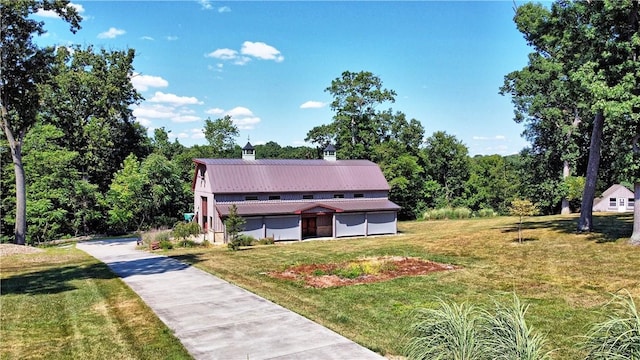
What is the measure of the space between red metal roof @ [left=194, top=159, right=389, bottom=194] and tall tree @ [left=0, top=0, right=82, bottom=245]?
12.3 m

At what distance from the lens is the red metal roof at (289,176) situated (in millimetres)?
34188

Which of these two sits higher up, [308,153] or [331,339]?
[308,153]

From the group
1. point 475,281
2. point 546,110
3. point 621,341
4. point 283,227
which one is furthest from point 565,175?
point 621,341

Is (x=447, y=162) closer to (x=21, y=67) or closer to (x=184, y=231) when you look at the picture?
(x=184, y=231)

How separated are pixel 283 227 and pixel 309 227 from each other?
3.08m

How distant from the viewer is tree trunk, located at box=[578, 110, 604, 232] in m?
22.2

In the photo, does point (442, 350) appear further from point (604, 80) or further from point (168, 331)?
point (604, 80)

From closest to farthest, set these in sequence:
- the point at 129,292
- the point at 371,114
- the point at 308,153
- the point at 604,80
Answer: the point at 129,292, the point at 604,80, the point at 371,114, the point at 308,153

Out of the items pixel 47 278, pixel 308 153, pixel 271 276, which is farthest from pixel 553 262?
pixel 308 153

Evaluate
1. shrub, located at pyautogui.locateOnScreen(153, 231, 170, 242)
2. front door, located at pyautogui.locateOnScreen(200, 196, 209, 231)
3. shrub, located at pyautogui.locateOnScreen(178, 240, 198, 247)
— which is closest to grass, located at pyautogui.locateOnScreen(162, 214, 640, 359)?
shrub, located at pyautogui.locateOnScreen(178, 240, 198, 247)

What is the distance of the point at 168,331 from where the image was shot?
10.4 m

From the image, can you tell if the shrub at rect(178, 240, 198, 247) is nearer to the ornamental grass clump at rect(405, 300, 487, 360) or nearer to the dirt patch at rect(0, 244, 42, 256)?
the dirt patch at rect(0, 244, 42, 256)

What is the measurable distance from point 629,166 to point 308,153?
54.0 m

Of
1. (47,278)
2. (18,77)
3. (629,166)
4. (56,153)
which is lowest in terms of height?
(47,278)
